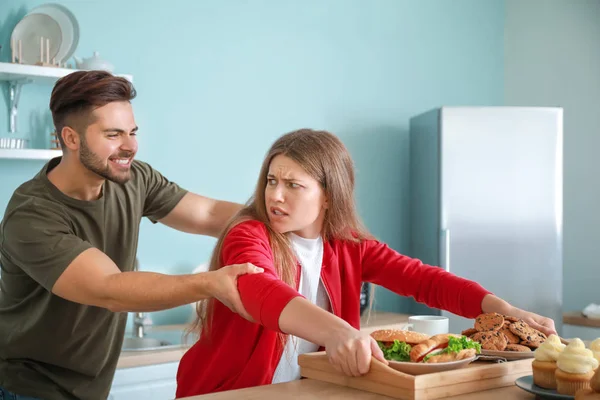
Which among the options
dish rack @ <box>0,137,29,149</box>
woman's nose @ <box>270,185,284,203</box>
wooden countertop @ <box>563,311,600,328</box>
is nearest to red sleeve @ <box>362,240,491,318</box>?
woman's nose @ <box>270,185,284,203</box>

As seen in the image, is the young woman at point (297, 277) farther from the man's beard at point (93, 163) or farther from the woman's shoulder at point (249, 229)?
the man's beard at point (93, 163)

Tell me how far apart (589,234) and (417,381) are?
3.59 m

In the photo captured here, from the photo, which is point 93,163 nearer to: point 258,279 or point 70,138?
point 70,138

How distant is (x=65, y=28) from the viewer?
338cm

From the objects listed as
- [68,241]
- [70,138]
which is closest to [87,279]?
[68,241]

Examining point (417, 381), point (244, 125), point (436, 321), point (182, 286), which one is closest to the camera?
point (417, 381)

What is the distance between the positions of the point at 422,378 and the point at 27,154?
88.2 inches

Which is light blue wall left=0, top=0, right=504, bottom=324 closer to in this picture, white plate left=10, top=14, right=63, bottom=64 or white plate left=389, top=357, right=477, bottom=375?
white plate left=10, top=14, right=63, bottom=64

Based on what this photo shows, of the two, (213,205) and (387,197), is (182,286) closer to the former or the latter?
(213,205)

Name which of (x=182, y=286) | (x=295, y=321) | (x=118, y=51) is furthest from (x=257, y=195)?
(x=118, y=51)

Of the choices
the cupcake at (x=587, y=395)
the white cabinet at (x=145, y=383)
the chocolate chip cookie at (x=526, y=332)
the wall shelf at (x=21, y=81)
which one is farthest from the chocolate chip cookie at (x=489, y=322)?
the wall shelf at (x=21, y=81)

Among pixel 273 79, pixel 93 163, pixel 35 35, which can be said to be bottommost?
pixel 93 163

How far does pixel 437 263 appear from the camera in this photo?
14.0ft

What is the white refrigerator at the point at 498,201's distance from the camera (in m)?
4.22
